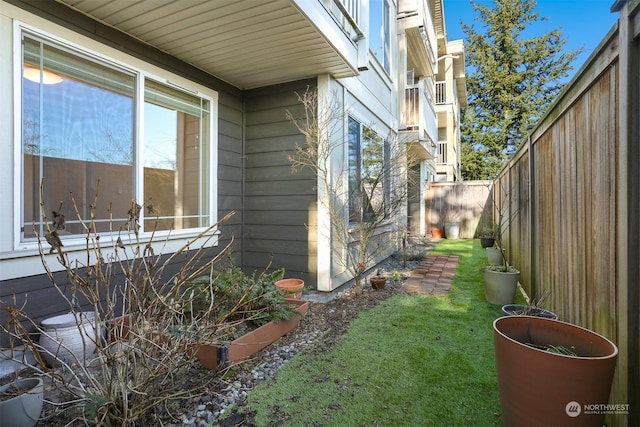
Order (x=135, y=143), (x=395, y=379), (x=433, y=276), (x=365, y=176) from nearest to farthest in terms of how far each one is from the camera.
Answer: (x=395, y=379) < (x=135, y=143) < (x=365, y=176) < (x=433, y=276)

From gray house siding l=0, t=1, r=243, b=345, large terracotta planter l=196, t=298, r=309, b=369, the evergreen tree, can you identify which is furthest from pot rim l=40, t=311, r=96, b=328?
the evergreen tree

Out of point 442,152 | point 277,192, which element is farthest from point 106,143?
point 442,152

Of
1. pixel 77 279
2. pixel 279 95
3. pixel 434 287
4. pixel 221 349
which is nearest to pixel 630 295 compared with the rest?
pixel 221 349

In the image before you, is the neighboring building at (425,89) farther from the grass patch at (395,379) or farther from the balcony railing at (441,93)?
the grass patch at (395,379)

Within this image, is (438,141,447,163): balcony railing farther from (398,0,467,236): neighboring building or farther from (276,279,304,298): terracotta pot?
(276,279,304,298): terracotta pot

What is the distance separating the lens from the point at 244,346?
2.77 m

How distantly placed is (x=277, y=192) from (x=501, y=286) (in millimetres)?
3119

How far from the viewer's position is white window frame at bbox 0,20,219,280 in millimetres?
2586

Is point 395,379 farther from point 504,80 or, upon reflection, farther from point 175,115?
point 504,80

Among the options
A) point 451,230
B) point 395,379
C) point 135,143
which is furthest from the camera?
point 451,230

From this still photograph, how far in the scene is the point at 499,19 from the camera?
74.3 feet

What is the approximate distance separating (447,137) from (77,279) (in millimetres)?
15309

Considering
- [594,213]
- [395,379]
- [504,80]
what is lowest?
[395,379]

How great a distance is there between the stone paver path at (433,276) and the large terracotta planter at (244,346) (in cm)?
235
